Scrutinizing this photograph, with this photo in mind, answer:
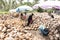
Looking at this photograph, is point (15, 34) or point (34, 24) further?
point (34, 24)

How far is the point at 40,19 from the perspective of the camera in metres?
4.52

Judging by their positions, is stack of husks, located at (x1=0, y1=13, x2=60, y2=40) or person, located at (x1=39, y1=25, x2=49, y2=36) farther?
person, located at (x1=39, y1=25, x2=49, y2=36)

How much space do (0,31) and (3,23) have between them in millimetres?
361

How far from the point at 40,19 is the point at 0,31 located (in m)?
1.16

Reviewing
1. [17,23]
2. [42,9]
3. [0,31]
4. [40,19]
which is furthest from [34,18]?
[42,9]

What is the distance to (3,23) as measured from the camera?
3.96 metres

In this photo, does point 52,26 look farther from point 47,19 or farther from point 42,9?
point 42,9

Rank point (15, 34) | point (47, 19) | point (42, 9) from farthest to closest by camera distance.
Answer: point (42, 9) < point (47, 19) < point (15, 34)

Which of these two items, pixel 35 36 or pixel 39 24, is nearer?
pixel 35 36

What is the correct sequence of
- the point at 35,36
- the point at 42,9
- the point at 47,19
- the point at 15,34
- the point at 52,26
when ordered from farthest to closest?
1. the point at 42,9
2. the point at 47,19
3. the point at 52,26
4. the point at 35,36
5. the point at 15,34

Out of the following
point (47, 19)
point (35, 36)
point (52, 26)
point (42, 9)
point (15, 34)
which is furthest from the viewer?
point (42, 9)

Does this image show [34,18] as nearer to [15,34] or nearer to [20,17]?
[20,17]

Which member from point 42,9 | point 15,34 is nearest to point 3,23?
point 15,34

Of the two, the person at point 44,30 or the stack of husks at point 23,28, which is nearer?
the stack of husks at point 23,28
